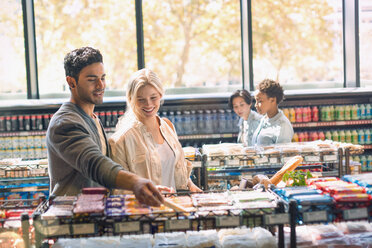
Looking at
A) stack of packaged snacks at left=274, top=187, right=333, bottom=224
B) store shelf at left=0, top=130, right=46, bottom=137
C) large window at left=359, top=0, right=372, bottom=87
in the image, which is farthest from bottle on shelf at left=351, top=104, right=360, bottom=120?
stack of packaged snacks at left=274, top=187, right=333, bottom=224

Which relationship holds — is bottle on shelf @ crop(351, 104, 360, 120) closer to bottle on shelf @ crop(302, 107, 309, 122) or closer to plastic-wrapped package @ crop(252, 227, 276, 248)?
bottle on shelf @ crop(302, 107, 309, 122)

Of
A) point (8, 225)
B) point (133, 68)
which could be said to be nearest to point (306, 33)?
point (133, 68)

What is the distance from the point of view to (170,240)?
223 cm

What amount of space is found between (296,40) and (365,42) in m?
2.02

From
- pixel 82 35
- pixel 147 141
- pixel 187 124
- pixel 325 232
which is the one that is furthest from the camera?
pixel 82 35

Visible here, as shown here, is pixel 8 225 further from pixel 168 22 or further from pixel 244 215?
pixel 168 22

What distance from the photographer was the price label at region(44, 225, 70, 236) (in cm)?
196

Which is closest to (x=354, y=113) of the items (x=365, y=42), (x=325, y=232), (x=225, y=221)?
(x=365, y=42)

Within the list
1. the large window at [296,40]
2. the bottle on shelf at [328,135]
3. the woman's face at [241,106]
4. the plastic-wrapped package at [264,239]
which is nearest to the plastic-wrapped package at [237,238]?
the plastic-wrapped package at [264,239]

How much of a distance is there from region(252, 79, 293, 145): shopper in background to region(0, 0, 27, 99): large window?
4.56 meters

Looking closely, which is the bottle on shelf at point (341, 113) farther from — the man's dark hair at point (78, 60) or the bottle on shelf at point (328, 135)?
the man's dark hair at point (78, 60)

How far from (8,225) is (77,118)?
62 cm

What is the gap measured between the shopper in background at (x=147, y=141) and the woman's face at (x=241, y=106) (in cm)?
283

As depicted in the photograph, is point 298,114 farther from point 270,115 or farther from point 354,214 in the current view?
point 354,214
